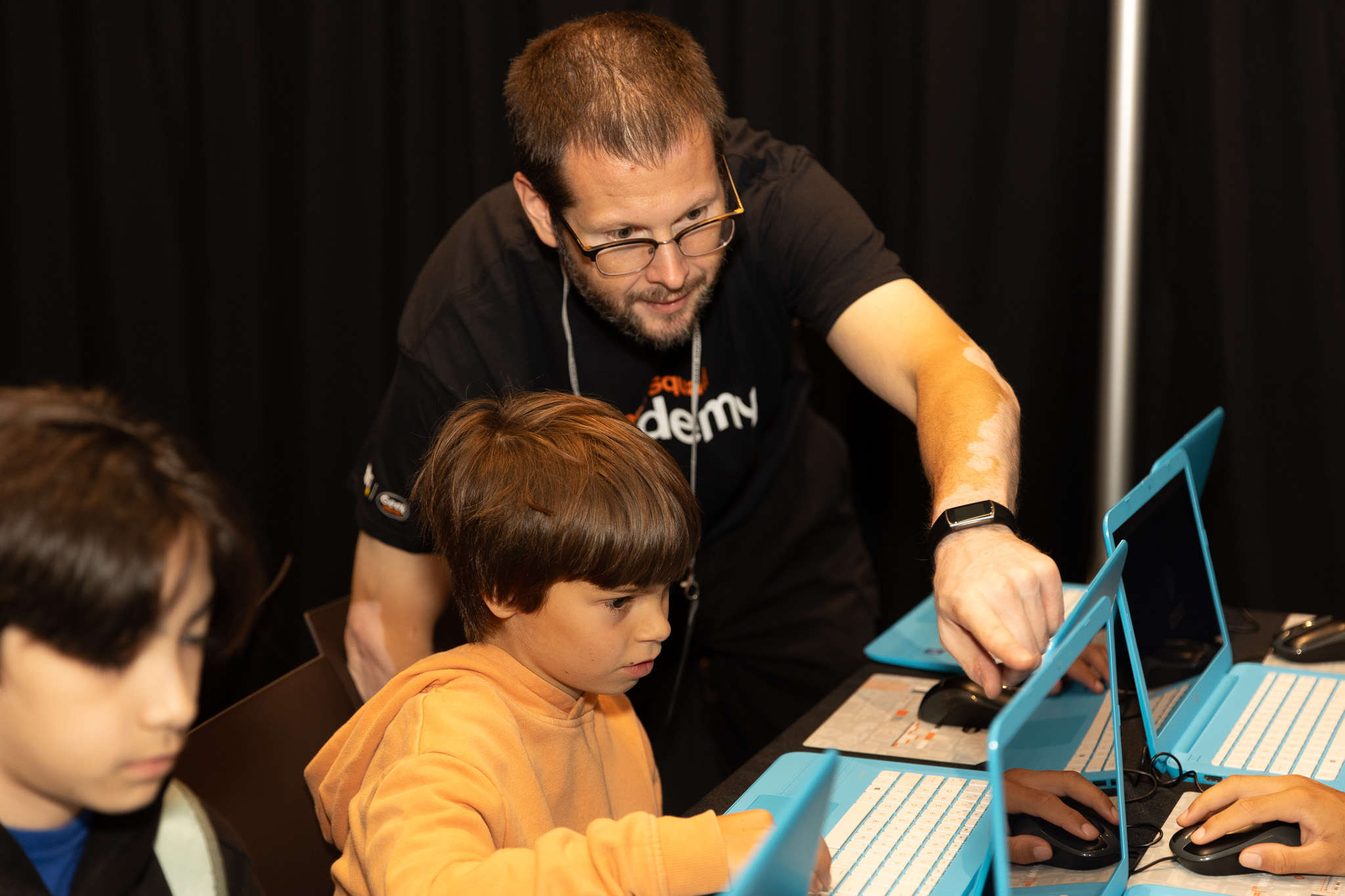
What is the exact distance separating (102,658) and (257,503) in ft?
7.70

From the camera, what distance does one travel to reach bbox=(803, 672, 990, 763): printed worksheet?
1.35 m

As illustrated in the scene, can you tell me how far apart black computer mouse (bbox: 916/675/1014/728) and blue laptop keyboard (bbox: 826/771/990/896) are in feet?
0.49

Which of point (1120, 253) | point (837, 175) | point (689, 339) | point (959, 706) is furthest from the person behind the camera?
point (837, 175)

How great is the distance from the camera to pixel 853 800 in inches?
48.1

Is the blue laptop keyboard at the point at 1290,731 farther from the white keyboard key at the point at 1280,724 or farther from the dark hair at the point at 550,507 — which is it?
the dark hair at the point at 550,507

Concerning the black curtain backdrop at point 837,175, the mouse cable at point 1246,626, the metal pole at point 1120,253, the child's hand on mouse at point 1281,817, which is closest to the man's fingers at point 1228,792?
the child's hand on mouse at point 1281,817

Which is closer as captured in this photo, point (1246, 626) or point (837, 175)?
point (1246, 626)

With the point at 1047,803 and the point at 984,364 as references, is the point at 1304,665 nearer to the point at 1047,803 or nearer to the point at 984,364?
the point at 984,364

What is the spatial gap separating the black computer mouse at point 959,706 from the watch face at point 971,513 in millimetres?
290

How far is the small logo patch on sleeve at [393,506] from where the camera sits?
64.4 inches

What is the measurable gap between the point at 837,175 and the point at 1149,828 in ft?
5.66

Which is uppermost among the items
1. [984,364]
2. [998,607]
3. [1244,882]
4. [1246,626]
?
[984,364]

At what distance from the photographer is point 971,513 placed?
1.20 metres

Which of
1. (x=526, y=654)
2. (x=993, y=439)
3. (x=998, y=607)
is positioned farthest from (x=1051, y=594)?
(x=526, y=654)
